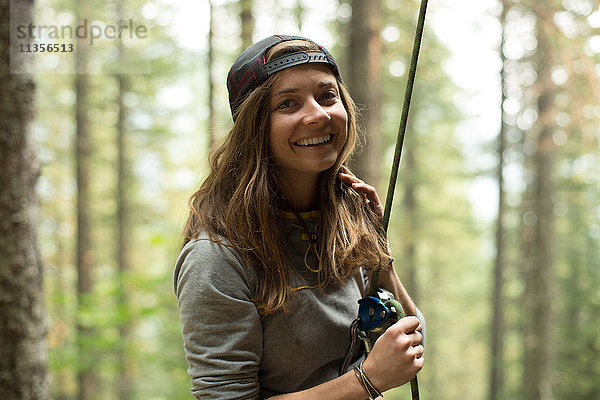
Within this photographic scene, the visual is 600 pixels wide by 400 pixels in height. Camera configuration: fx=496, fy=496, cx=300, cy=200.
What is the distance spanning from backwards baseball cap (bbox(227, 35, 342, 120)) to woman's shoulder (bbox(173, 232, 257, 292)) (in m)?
0.53

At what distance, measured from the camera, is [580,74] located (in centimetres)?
585

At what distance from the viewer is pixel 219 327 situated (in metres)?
1.56

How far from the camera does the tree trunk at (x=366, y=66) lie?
4508 mm

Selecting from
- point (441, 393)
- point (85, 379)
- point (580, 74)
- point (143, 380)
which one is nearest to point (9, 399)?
point (580, 74)

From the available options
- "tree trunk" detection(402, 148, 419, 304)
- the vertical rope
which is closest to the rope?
the vertical rope

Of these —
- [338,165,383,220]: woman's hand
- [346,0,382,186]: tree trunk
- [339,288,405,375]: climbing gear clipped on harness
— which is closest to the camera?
[339,288,405,375]: climbing gear clipped on harness

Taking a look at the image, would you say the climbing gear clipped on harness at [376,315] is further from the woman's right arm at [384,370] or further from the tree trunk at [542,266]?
the tree trunk at [542,266]

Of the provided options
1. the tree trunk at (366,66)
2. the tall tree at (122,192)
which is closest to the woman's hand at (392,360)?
the tree trunk at (366,66)

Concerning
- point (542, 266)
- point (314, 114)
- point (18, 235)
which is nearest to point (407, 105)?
point (314, 114)

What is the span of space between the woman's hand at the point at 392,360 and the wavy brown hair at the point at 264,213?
29 cm

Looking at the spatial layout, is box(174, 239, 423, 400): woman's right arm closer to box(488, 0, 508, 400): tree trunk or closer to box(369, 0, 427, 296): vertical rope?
box(369, 0, 427, 296): vertical rope

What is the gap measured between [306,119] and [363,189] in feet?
1.40

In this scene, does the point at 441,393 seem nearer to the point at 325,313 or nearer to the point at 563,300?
the point at 563,300

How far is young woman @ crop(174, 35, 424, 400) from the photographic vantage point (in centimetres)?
157
